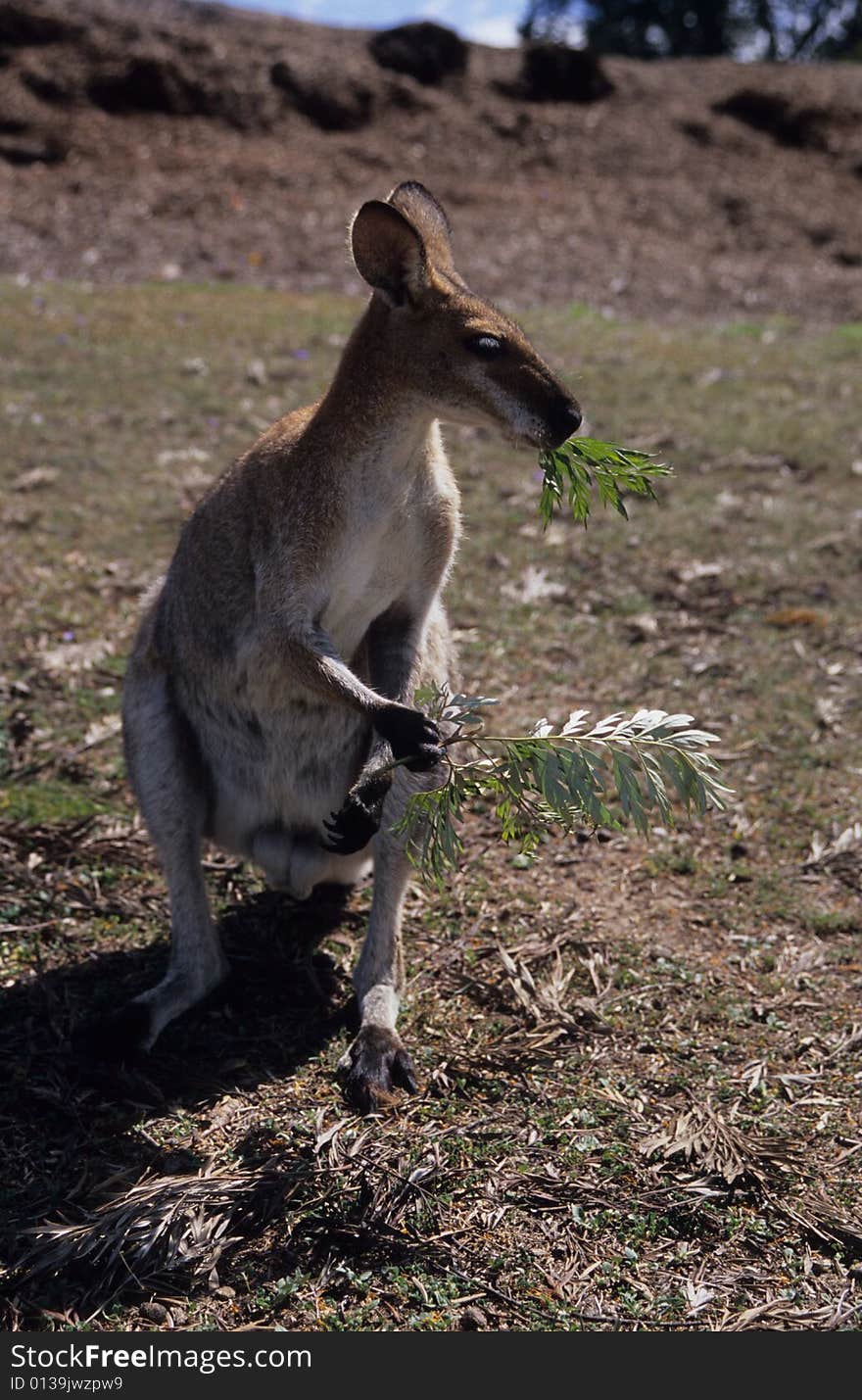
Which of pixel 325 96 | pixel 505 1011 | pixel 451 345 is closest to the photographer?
pixel 451 345

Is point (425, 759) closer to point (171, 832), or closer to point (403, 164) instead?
point (171, 832)

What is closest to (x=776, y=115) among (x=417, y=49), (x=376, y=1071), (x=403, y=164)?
(x=417, y=49)

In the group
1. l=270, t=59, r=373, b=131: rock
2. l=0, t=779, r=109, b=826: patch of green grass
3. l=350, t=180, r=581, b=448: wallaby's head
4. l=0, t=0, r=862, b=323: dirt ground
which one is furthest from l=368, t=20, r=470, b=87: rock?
l=350, t=180, r=581, b=448: wallaby's head

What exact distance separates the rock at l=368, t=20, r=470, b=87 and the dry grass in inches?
502

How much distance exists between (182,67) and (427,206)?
46.7 ft

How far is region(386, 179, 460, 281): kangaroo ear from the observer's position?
136 inches

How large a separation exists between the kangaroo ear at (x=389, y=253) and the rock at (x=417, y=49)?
619 inches

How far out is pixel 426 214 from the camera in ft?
11.7

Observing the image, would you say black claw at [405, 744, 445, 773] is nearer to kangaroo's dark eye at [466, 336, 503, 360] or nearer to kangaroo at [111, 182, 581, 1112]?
kangaroo at [111, 182, 581, 1112]

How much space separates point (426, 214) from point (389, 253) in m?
0.52

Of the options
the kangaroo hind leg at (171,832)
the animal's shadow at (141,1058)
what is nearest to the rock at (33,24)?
the kangaroo hind leg at (171,832)

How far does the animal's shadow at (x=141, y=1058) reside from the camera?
2.83m

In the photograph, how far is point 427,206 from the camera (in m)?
3.60

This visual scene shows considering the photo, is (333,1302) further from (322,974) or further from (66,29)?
(66,29)
